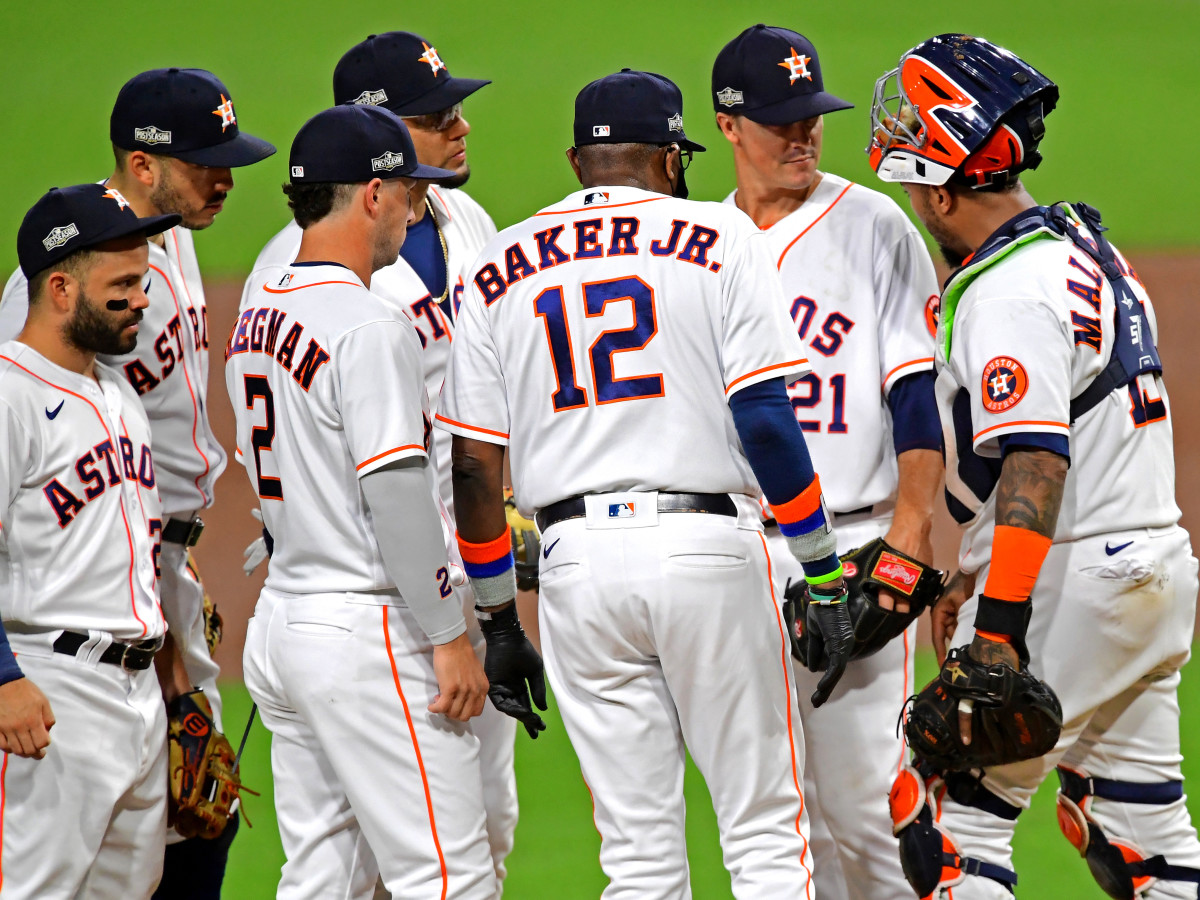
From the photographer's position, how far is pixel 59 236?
10.3 ft

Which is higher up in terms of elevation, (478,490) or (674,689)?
(478,490)

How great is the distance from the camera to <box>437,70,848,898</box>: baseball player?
111 inches

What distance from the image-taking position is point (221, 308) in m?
8.55

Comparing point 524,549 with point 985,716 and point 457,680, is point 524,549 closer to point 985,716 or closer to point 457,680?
point 457,680

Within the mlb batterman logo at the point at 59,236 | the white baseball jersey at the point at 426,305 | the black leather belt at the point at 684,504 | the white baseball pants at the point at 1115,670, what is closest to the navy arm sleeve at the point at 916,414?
the white baseball pants at the point at 1115,670

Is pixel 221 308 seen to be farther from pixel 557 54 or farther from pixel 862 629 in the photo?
pixel 862 629

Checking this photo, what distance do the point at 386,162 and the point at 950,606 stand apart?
178cm

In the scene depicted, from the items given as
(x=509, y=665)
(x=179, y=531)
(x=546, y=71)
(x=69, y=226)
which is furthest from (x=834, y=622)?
(x=546, y=71)

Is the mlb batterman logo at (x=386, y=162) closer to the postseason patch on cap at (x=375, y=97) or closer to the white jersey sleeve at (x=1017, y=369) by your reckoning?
the postseason patch on cap at (x=375, y=97)

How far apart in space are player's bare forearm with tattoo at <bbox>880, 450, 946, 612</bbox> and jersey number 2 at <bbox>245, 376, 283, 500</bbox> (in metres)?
1.54

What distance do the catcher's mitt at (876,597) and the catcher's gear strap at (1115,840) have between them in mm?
529

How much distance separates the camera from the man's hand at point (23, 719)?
2820 millimetres

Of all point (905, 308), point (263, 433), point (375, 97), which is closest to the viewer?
point (263, 433)

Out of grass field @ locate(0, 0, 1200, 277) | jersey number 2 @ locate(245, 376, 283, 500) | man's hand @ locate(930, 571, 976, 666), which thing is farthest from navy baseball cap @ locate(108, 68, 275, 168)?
grass field @ locate(0, 0, 1200, 277)
